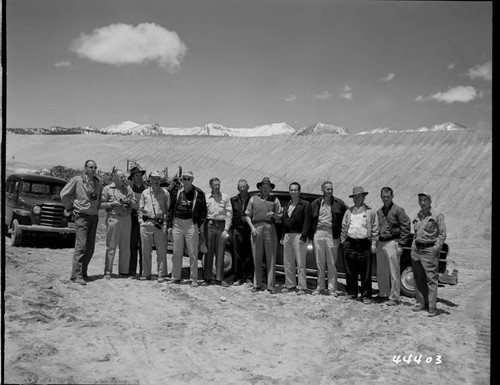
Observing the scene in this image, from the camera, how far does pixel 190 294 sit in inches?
246

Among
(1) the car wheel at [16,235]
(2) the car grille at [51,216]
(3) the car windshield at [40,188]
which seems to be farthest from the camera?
(3) the car windshield at [40,188]

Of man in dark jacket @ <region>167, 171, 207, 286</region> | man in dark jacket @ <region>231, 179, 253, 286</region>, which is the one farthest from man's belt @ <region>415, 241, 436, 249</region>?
man in dark jacket @ <region>167, 171, 207, 286</region>

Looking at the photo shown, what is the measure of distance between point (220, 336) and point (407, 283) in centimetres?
354

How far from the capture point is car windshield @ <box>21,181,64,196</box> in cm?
1027

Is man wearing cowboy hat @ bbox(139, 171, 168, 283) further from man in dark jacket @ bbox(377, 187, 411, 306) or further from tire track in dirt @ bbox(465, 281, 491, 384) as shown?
tire track in dirt @ bbox(465, 281, 491, 384)

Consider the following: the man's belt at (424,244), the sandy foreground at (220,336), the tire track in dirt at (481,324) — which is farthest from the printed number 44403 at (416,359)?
the man's belt at (424,244)

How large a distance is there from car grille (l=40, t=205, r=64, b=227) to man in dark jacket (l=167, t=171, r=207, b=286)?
438 centimetres

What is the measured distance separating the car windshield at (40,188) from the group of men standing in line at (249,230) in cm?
431

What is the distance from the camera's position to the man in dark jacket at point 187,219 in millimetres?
6688

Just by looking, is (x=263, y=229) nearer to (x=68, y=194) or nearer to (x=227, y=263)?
(x=227, y=263)

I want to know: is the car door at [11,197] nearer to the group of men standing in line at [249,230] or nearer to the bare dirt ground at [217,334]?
the bare dirt ground at [217,334]

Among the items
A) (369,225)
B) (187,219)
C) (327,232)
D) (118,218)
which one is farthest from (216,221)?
(369,225)

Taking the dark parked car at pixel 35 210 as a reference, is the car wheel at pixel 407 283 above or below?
below

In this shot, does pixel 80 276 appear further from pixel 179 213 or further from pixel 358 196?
pixel 358 196
